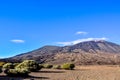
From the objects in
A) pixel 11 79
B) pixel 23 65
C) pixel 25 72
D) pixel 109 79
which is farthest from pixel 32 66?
pixel 11 79

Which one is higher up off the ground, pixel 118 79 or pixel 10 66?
pixel 10 66

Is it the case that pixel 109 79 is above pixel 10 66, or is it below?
below

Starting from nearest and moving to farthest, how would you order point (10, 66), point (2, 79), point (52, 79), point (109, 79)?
point (2, 79) → point (52, 79) → point (109, 79) → point (10, 66)

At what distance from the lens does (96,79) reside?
3550cm

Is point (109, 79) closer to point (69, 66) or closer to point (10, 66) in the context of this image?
point (10, 66)

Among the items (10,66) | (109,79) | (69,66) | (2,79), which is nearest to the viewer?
(2,79)

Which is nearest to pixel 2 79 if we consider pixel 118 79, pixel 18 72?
pixel 18 72

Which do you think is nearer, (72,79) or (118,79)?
(72,79)

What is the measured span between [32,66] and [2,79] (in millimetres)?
19524

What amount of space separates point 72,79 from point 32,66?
625 inches

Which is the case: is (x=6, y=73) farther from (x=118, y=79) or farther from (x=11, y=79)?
(x=118, y=79)

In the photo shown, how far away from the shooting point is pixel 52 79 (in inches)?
1344

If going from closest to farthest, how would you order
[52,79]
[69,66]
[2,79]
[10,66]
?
1. [2,79]
2. [52,79]
3. [10,66]
4. [69,66]

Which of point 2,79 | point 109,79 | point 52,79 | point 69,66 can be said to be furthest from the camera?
point 69,66
